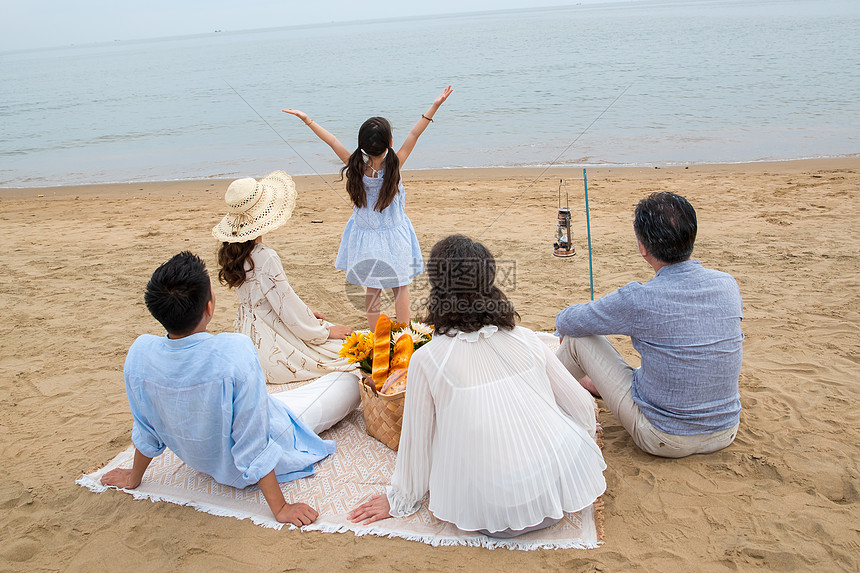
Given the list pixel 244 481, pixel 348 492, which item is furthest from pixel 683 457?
pixel 244 481

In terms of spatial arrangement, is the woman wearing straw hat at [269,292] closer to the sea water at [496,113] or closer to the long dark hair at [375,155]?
the long dark hair at [375,155]

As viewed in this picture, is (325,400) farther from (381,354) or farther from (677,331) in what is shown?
(677,331)

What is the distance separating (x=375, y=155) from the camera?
4219mm

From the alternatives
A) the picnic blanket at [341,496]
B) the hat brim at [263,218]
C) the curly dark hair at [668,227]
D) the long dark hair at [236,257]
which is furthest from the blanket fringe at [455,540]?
the hat brim at [263,218]

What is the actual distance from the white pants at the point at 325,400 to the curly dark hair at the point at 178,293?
930 mm

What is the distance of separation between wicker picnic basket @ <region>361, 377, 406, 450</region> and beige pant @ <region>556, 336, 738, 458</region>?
978mm

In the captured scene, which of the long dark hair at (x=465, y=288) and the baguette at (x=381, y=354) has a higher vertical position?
the long dark hair at (x=465, y=288)

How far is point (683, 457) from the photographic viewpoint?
2990 millimetres

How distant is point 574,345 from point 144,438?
2.16 metres

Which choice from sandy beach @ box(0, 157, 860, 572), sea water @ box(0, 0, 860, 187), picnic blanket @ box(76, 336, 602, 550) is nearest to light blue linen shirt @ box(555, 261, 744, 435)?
sandy beach @ box(0, 157, 860, 572)

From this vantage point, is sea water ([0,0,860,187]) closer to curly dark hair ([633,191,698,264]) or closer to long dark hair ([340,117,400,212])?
long dark hair ([340,117,400,212])

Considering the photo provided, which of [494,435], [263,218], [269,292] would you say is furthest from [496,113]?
[494,435]

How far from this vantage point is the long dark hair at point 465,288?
2.38m

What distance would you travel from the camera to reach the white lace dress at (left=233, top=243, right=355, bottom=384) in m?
3.72
